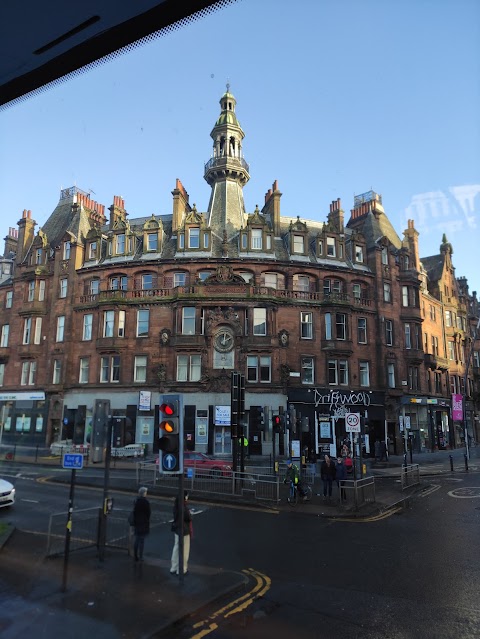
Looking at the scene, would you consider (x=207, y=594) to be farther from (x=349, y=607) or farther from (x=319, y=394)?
(x=319, y=394)

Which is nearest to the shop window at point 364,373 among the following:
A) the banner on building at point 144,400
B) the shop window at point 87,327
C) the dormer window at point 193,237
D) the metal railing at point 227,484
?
the dormer window at point 193,237

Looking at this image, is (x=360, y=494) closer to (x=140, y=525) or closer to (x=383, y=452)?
(x=140, y=525)

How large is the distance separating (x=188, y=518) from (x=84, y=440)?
30758 mm

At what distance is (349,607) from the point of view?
306 inches

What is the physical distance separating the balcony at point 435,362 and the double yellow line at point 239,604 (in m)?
38.9

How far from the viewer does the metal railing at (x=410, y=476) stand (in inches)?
846

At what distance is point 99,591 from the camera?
27.1ft

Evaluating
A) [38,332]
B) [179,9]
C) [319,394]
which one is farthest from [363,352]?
[179,9]

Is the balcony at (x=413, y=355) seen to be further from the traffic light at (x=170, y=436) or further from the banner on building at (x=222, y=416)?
the traffic light at (x=170, y=436)

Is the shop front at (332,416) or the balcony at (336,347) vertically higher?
the balcony at (336,347)

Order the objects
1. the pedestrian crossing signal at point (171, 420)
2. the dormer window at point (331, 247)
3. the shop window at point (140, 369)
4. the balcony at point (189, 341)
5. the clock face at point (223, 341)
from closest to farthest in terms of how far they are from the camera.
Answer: the pedestrian crossing signal at point (171, 420) < the balcony at point (189, 341) < the clock face at point (223, 341) < the shop window at point (140, 369) < the dormer window at point (331, 247)

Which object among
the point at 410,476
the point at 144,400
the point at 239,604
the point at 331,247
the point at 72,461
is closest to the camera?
the point at 239,604

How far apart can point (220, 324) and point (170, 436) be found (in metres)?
28.1

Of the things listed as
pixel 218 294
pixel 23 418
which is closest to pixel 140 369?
pixel 218 294
